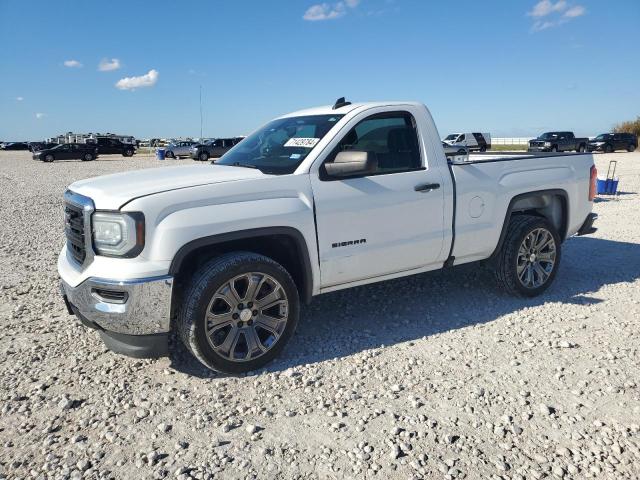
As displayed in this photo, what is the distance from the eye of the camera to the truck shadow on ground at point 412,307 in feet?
13.5

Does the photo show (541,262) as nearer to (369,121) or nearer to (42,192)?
(369,121)

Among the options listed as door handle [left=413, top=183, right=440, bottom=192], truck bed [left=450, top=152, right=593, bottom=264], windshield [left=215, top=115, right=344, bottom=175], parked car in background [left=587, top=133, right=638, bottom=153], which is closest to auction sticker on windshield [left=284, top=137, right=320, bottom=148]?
windshield [left=215, top=115, right=344, bottom=175]

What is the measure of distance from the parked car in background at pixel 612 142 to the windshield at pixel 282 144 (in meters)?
38.5

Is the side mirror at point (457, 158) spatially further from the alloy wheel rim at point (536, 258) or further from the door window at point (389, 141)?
the alloy wheel rim at point (536, 258)

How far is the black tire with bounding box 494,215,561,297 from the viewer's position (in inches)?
198

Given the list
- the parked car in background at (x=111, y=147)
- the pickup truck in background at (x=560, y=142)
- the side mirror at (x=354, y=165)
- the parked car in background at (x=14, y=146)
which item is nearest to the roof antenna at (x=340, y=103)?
the side mirror at (x=354, y=165)

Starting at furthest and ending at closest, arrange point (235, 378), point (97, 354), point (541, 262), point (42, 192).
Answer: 1. point (42, 192)
2. point (541, 262)
3. point (97, 354)
4. point (235, 378)

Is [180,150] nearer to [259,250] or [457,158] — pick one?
[457,158]

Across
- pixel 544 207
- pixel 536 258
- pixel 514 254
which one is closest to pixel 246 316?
pixel 514 254

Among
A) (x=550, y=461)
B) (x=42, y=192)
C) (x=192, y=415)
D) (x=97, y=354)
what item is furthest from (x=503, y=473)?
(x=42, y=192)

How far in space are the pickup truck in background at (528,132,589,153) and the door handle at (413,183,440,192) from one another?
3464 centimetres

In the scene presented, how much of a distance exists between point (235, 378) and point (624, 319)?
3.52m

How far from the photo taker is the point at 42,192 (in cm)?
1597

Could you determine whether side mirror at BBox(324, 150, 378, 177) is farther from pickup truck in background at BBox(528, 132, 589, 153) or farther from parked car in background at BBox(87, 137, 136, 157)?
parked car in background at BBox(87, 137, 136, 157)
